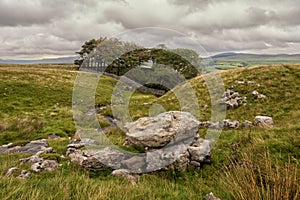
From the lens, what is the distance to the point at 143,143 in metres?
9.30

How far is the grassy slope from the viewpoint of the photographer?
5334 millimetres

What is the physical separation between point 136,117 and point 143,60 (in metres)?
12.5

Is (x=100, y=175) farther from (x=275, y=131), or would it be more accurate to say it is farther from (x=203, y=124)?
(x=203, y=124)

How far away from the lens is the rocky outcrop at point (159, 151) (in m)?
8.61

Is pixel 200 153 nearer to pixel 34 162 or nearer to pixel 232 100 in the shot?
pixel 34 162

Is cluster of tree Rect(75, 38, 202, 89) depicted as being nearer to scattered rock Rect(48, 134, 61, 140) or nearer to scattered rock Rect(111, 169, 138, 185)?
scattered rock Rect(48, 134, 61, 140)

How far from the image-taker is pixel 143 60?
35.6m

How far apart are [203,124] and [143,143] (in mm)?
8521

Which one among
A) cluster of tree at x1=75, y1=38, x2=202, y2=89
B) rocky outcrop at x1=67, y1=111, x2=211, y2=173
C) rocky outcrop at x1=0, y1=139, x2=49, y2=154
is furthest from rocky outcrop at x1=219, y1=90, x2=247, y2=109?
rocky outcrop at x1=0, y1=139, x2=49, y2=154

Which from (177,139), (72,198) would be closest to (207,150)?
(177,139)

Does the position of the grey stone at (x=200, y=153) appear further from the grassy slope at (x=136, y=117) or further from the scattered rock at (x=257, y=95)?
the scattered rock at (x=257, y=95)

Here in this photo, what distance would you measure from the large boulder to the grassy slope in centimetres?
142

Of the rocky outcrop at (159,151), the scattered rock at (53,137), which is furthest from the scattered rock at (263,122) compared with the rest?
the scattered rock at (53,137)

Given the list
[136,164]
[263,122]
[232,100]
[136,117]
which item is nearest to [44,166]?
[136,164]
